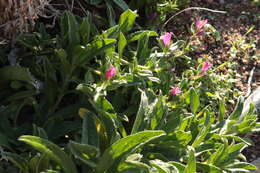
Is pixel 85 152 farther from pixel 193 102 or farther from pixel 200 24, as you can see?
pixel 200 24

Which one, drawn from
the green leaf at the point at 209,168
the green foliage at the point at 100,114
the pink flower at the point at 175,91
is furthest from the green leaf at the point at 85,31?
the green leaf at the point at 209,168

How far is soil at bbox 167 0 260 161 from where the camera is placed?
307 cm

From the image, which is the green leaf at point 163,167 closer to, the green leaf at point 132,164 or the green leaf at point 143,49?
the green leaf at point 132,164

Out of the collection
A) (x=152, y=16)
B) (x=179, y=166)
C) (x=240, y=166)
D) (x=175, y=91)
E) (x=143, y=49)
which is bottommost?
(x=240, y=166)

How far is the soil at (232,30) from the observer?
121 inches

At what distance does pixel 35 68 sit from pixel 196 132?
0.93 m

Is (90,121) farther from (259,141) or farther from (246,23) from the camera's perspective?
(246,23)

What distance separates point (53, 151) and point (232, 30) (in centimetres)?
220

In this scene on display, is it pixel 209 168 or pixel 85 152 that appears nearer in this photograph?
pixel 85 152

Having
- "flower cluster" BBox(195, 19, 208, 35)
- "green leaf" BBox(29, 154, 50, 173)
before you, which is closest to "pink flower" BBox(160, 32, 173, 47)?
"flower cluster" BBox(195, 19, 208, 35)

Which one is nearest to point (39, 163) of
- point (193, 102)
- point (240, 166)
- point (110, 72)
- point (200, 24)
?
point (110, 72)

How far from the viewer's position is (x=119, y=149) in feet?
5.41

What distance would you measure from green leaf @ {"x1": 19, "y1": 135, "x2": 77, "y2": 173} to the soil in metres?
1.65

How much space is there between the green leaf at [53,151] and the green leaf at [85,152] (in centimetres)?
8
